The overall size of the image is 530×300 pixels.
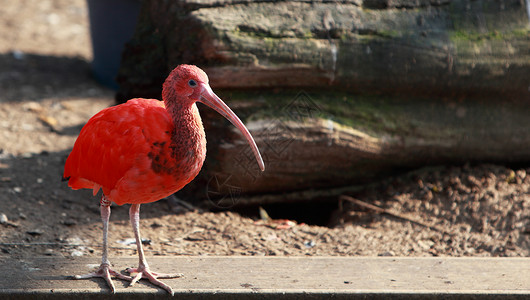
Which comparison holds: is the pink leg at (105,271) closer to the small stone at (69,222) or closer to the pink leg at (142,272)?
the pink leg at (142,272)

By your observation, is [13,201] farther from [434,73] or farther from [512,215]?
[512,215]

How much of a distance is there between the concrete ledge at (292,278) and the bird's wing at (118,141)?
0.49m

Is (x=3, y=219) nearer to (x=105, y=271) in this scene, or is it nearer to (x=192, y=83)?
(x=105, y=271)

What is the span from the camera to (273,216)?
4496mm

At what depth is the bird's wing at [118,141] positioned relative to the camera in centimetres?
282

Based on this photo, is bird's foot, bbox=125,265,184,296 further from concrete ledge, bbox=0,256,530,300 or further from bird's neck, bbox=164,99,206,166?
bird's neck, bbox=164,99,206,166

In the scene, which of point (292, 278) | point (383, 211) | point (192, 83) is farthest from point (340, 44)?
point (292, 278)

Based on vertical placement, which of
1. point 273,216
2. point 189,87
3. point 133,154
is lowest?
point 273,216

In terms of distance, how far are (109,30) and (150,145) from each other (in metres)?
4.03

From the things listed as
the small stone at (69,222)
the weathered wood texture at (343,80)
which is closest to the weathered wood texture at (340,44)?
the weathered wood texture at (343,80)

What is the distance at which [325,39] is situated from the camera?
4.00m

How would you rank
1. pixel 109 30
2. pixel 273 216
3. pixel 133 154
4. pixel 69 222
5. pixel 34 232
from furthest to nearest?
pixel 109 30
pixel 273 216
pixel 69 222
pixel 34 232
pixel 133 154

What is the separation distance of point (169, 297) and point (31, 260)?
0.79 metres

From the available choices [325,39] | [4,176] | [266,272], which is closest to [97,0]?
[4,176]
